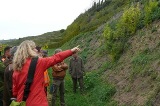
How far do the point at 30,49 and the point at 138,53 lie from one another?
9.86 metres

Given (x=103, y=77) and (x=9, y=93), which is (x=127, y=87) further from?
(x=9, y=93)

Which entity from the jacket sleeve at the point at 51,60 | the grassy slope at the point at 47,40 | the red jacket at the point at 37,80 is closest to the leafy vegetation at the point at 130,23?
the jacket sleeve at the point at 51,60

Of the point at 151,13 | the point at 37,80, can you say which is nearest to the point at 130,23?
the point at 151,13

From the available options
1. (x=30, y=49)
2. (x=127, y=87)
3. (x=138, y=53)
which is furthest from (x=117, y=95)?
(x=30, y=49)

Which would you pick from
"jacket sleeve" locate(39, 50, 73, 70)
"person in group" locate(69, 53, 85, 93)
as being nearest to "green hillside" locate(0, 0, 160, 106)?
"person in group" locate(69, 53, 85, 93)

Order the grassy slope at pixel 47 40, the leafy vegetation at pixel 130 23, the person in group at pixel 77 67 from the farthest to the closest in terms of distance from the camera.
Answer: the grassy slope at pixel 47 40, the leafy vegetation at pixel 130 23, the person in group at pixel 77 67

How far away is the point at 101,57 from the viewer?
22.3 m

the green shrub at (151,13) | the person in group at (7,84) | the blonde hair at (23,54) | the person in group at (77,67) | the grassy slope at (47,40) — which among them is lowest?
the grassy slope at (47,40)

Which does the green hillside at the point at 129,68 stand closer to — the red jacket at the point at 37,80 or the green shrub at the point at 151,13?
the green shrub at the point at 151,13

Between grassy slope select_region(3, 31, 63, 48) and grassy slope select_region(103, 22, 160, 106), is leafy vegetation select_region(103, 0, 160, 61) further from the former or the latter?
grassy slope select_region(3, 31, 63, 48)

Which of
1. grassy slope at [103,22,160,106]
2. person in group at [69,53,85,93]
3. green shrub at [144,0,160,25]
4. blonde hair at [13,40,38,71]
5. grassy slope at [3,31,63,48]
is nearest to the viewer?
blonde hair at [13,40,38,71]

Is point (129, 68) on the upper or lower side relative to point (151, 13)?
lower

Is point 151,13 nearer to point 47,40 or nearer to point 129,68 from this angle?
point 129,68

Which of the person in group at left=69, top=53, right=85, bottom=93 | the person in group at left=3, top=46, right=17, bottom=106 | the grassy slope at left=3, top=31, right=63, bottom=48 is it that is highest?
the person in group at left=3, top=46, right=17, bottom=106
